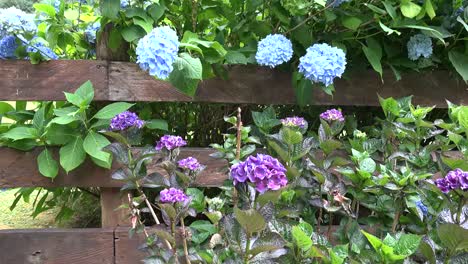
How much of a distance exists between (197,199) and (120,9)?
2.41 feet

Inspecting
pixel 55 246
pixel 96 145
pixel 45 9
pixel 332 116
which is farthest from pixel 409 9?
pixel 55 246

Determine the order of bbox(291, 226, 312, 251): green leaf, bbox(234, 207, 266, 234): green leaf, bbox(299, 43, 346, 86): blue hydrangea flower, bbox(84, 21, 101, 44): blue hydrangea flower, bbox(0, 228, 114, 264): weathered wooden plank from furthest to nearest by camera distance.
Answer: bbox(84, 21, 101, 44): blue hydrangea flower < bbox(0, 228, 114, 264): weathered wooden plank < bbox(299, 43, 346, 86): blue hydrangea flower < bbox(291, 226, 312, 251): green leaf < bbox(234, 207, 266, 234): green leaf

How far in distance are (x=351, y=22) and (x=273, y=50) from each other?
0.32 meters

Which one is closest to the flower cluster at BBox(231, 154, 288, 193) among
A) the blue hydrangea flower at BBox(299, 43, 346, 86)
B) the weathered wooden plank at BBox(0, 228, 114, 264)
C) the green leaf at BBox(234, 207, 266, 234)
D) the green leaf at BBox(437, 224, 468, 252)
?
the green leaf at BBox(234, 207, 266, 234)

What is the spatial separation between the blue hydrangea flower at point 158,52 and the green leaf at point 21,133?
0.59m

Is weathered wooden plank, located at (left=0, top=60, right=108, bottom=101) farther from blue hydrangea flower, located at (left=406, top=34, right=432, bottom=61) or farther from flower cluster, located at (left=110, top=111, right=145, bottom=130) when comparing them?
blue hydrangea flower, located at (left=406, top=34, right=432, bottom=61)

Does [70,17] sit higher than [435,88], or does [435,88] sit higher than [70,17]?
[70,17]

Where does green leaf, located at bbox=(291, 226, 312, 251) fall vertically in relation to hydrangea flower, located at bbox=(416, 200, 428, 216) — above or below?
above

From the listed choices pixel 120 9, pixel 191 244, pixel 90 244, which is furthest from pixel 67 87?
pixel 191 244

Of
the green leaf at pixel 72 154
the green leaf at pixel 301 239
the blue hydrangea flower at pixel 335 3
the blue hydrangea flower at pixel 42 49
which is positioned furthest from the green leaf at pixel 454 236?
the blue hydrangea flower at pixel 42 49

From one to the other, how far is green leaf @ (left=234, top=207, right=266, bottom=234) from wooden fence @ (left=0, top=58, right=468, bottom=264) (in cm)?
82

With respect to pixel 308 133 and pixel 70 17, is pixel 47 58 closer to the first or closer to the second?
pixel 70 17

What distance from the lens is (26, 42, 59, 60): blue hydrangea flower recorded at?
5.62 ft

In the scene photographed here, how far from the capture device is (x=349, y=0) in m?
1.67
